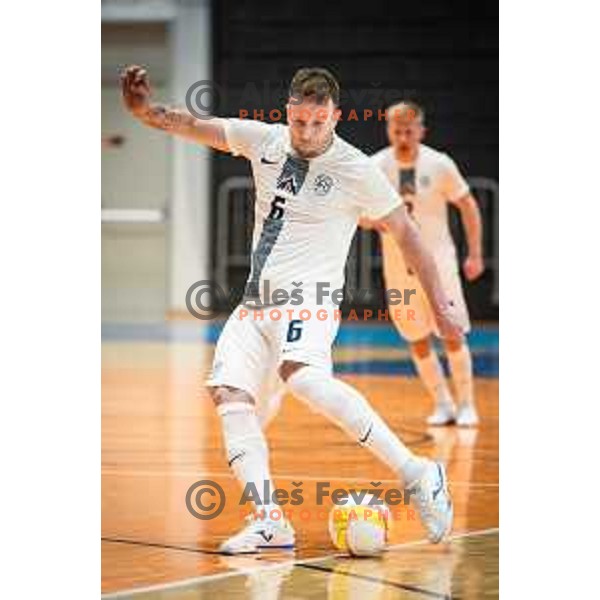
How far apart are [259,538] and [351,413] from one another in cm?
59

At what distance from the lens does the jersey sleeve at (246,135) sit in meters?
6.65

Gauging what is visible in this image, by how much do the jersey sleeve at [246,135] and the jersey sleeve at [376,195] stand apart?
1.48ft

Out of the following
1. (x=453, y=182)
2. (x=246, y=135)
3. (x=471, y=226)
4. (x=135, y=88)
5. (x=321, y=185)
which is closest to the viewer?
(x=135, y=88)

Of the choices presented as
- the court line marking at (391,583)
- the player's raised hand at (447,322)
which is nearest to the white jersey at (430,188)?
the player's raised hand at (447,322)

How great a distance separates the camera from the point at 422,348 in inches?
460

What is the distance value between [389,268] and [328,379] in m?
5.43

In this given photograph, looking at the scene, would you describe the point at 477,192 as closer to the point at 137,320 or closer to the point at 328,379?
the point at 137,320

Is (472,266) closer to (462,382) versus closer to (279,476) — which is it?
(462,382)

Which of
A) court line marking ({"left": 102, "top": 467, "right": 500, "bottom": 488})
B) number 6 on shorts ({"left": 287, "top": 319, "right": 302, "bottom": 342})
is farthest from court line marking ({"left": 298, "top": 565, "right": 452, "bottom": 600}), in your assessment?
court line marking ({"left": 102, "top": 467, "right": 500, "bottom": 488})

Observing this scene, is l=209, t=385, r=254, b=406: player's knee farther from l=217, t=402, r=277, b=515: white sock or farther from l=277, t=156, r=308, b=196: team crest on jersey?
l=277, t=156, r=308, b=196: team crest on jersey

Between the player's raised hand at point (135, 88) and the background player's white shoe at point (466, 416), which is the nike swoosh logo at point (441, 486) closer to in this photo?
the player's raised hand at point (135, 88)

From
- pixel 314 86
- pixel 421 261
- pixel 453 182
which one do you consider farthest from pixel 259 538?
pixel 453 182
